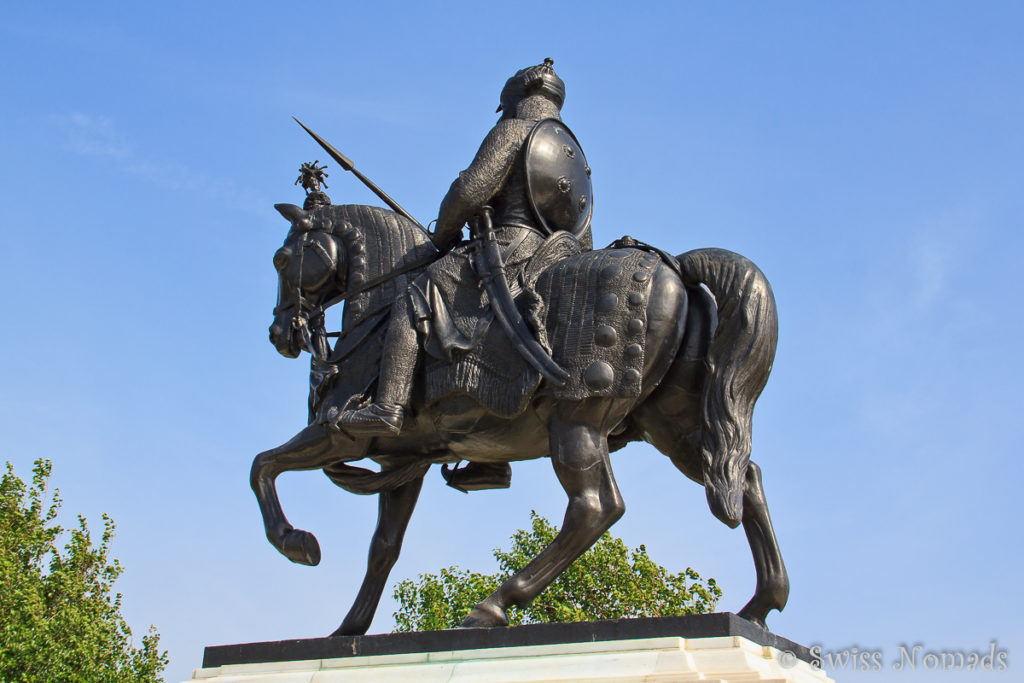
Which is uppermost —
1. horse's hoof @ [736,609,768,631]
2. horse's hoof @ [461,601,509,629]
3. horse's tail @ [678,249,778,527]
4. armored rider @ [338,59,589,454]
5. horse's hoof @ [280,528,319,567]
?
armored rider @ [338,59,589,454]

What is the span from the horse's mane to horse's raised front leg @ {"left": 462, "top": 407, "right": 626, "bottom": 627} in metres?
1.55

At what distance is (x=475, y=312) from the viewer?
645cm

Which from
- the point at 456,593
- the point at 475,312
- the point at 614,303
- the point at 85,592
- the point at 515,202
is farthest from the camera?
the point at 456,593

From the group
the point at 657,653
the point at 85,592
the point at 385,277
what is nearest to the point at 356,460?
the point at 385,277

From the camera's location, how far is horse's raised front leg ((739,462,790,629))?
232 inches

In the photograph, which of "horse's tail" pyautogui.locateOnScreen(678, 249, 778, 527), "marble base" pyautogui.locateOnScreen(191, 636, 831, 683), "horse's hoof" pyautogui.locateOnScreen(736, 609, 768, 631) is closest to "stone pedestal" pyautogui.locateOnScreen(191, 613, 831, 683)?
"marble base" pyautogui.locateOnScreen(191, 636, 831, 683)

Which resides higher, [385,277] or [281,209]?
[281,209]

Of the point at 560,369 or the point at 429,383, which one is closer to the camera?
the point at 560,369

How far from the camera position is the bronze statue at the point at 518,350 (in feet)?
19.3

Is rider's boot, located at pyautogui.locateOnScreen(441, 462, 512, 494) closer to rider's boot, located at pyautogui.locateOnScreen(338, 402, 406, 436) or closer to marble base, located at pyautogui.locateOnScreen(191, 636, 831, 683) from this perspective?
rider's boot, located at pyautogui.locateOnScreen(338, 402, 406, 436)

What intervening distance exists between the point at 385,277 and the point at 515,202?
923 millimetres

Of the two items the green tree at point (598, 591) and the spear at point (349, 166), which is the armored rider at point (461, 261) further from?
the green tree at point (598, 591)

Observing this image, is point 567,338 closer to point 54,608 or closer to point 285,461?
point 285,461

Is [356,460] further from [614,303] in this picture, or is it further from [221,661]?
[614,303]
